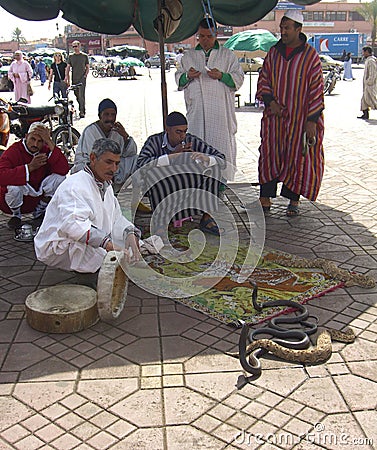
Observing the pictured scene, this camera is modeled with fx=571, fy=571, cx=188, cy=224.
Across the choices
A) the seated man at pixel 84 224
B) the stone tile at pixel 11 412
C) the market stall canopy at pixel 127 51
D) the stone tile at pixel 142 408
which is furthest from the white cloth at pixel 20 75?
the market stall canopy at pixel 127 51

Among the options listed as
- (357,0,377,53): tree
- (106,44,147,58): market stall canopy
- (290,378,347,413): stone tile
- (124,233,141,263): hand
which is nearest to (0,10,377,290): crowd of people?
(124,233,141,263): hand

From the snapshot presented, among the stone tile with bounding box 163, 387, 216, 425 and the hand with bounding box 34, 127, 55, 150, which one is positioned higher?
the hand with bounding box 34, 127, 55, 150

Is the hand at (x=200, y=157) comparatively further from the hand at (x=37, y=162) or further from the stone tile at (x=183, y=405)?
the stone tile at (x=183, y=405)

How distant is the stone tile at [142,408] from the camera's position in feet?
8.71

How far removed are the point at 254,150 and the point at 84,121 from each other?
18.2 feet

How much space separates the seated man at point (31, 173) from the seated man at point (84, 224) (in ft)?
4.46

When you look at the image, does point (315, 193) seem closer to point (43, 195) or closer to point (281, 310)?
point (281, 310)

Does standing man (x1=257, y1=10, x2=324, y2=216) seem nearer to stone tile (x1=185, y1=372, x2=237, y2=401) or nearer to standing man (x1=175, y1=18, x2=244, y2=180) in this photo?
standing man (x1=175, y1=18, x2=244, y2=180)

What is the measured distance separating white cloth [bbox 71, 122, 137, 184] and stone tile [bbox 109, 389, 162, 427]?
287 cm

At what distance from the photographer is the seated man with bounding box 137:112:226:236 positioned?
5.06 metres

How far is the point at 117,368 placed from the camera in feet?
10.2

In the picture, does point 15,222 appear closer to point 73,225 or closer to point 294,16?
point 73,225

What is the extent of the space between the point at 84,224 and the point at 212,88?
291 centimetres

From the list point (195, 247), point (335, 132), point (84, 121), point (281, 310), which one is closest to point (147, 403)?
point (281, 310)
